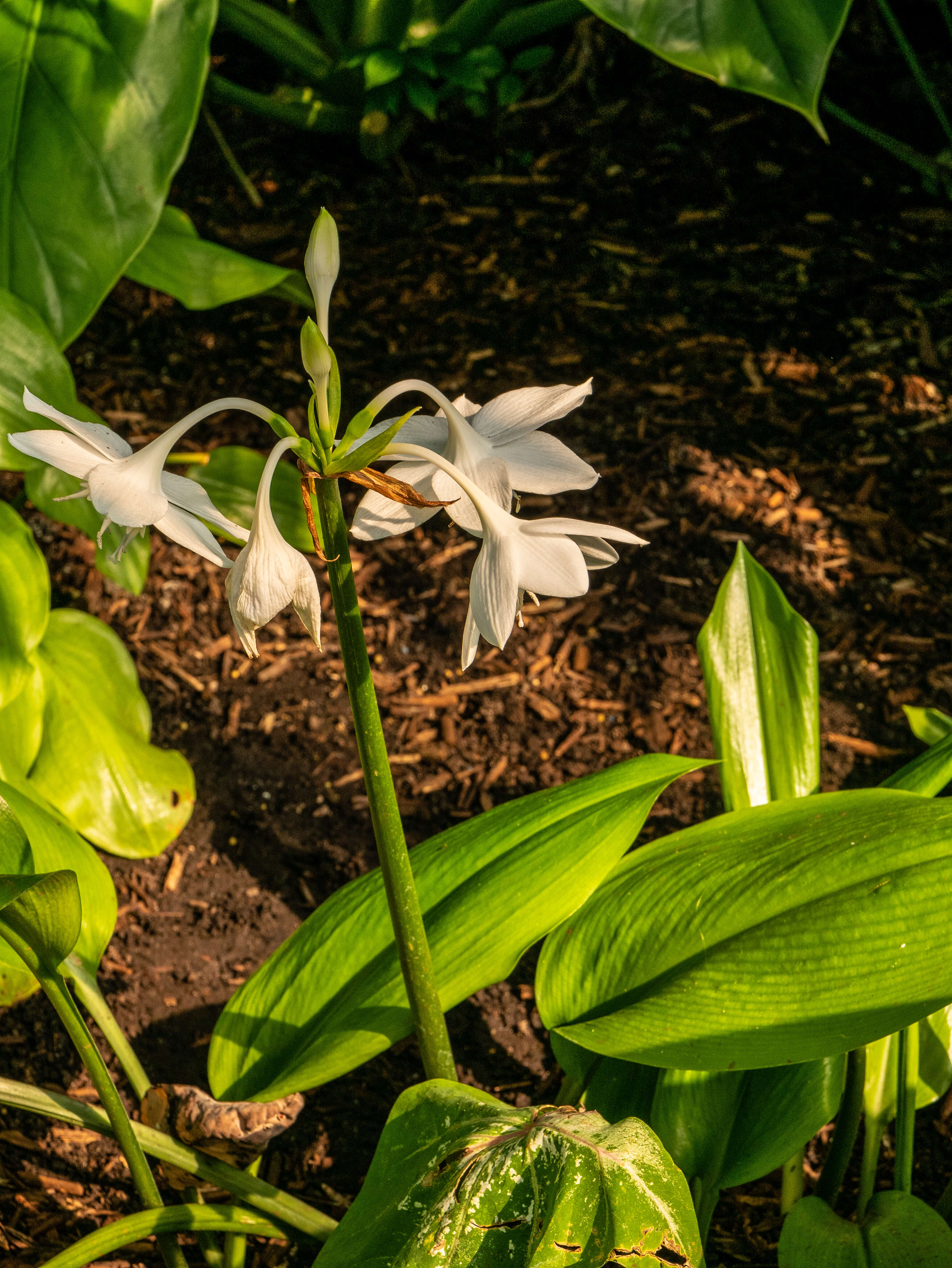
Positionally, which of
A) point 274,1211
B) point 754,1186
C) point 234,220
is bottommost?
point 754,1186

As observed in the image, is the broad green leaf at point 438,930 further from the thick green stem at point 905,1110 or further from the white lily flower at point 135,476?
the white lily flower at point 135,476

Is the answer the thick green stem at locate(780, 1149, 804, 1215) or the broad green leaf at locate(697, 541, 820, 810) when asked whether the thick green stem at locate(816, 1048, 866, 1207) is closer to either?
the thick green stem at locate(780, 1149, 804, 1215)

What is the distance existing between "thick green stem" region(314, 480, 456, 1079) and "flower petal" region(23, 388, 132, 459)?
0.42ft

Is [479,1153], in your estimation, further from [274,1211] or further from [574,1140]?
[274,1211]

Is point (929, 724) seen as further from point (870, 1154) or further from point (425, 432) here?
point (425, 432)

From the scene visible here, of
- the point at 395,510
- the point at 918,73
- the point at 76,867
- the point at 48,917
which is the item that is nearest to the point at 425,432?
the point at 395,510

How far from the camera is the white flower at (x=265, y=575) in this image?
0.55 metres

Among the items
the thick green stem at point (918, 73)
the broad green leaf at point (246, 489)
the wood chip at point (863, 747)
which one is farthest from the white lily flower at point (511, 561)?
the thick green stem at point (918, 73)

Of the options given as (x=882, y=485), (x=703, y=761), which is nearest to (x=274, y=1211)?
(x=703, y=761)

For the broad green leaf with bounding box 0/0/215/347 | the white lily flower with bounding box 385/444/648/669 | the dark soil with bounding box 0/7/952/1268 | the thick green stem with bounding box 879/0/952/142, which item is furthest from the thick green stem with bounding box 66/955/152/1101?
the thick green stem with bounding box 879/0/952/142

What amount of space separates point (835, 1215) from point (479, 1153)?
Answer: 0.53 metres

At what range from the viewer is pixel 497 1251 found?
2.05ft

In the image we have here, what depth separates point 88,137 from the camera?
1.29m

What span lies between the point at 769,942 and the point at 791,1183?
0.49m
